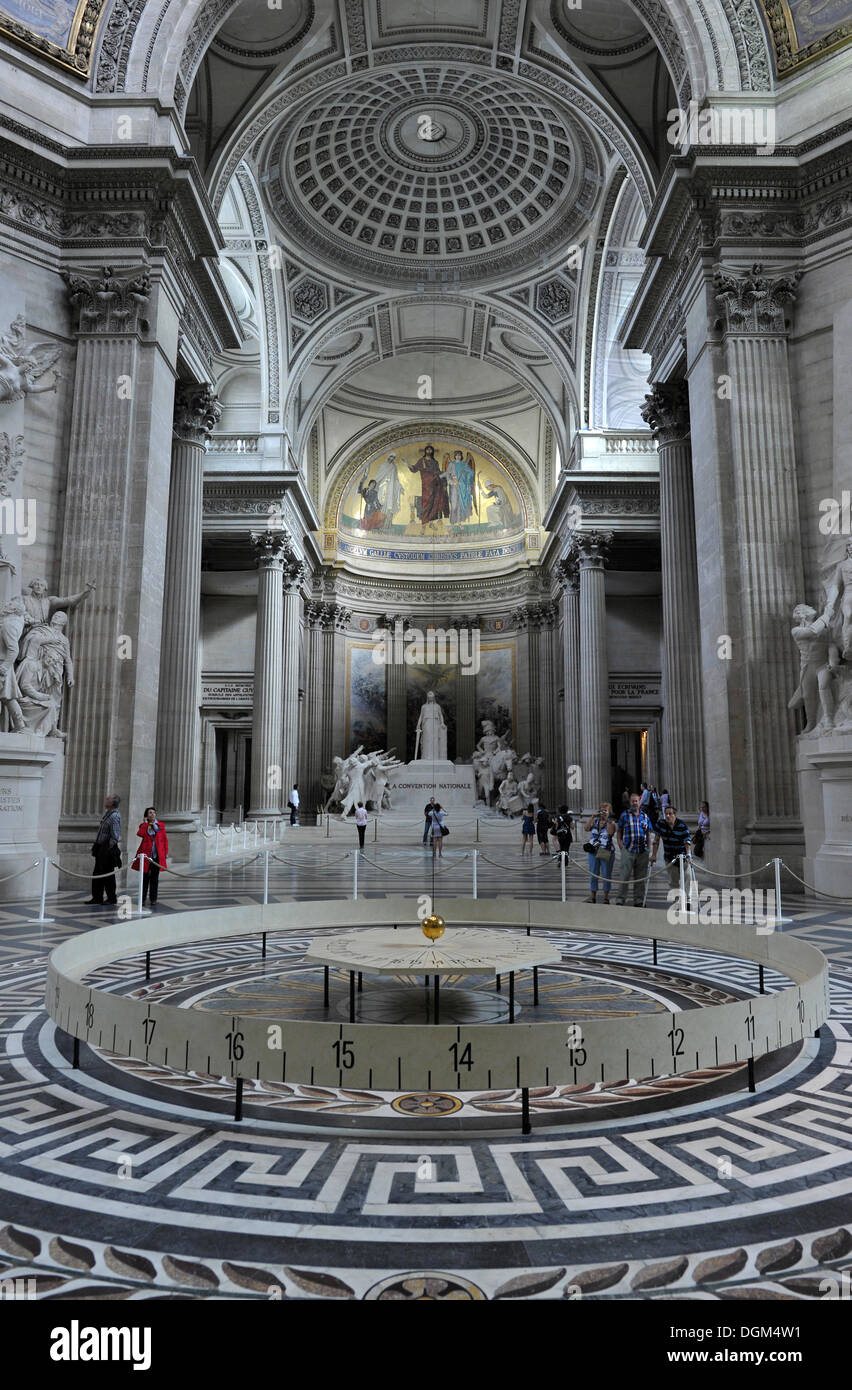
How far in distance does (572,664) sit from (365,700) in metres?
12.2

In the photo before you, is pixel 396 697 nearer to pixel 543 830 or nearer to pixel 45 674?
pixel 543 830

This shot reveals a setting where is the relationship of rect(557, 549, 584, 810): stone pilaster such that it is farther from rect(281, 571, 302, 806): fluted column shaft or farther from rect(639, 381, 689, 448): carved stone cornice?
rect(639, 381, 689, 448): carved stone cornice

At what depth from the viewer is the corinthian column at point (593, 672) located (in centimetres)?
2241

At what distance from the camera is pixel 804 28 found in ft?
37.3

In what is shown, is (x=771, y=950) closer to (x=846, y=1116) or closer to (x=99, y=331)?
(x=846, y=1116)

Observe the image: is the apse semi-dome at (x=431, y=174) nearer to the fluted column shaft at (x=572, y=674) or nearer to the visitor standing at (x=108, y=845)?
the fluted column shaft at (x=572, y=674)

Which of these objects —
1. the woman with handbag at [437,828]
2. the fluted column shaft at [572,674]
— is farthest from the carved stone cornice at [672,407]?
the fluted column shaft at [572,674]

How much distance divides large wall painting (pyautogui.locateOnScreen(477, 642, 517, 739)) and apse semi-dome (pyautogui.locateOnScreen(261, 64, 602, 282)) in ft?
48.6

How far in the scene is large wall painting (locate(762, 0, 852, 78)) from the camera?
433 inches

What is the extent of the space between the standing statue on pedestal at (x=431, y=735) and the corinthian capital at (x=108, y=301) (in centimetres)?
2139

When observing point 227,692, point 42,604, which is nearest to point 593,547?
point 227,692

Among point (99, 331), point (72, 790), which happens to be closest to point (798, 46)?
point (99, 331)

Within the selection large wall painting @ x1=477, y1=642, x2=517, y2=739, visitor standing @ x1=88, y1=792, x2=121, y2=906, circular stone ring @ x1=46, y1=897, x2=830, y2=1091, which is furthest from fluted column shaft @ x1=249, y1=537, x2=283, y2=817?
circular stone ring @ x1=46, y1=897, x2=830, y2=1091
